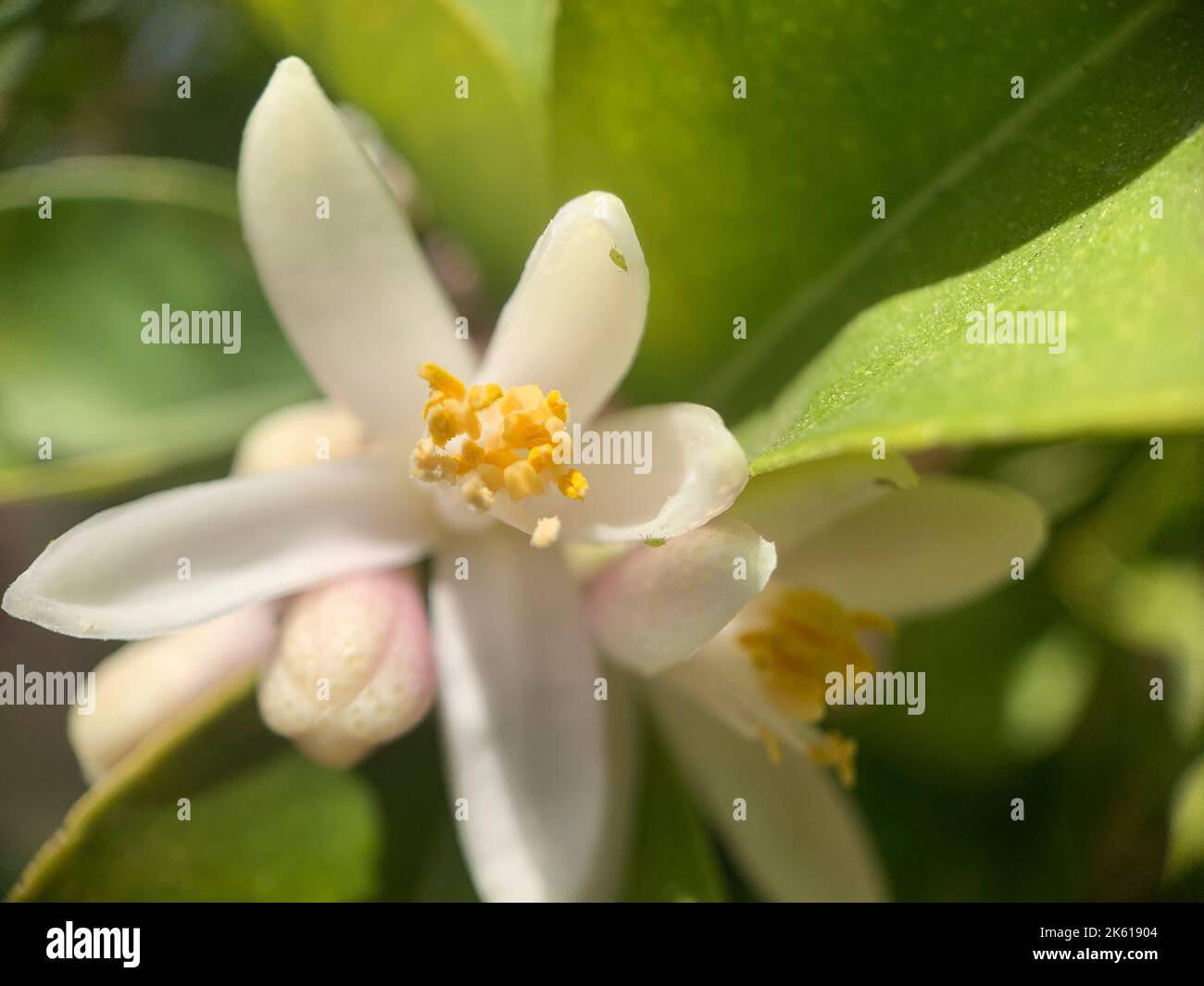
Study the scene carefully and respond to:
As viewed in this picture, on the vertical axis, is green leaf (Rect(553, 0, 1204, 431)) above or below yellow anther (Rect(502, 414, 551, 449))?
above

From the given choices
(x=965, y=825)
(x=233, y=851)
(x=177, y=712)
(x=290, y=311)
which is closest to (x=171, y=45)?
Answer: (x=290, y=311)

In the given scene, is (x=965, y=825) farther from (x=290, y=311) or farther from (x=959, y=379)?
(x=290, y=311)

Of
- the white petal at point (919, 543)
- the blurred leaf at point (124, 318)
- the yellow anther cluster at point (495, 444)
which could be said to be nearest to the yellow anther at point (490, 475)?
the yellow anther cluster at point (495, 444)

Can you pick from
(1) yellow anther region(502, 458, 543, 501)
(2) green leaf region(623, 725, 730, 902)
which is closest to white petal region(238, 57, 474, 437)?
(1) yellow anther region(502, 458, 543, 501)

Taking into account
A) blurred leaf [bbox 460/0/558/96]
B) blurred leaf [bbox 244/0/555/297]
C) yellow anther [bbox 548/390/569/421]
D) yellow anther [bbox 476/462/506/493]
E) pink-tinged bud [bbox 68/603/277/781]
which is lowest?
pink-tinged bud [bbox 68/603/277/781]

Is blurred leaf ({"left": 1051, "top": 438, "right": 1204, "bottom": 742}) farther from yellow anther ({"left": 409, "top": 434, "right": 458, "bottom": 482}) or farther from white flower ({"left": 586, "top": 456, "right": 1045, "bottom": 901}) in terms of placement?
yellow anther ({"left": 409, "top": 434, "right": 458, "bottom": 482})
